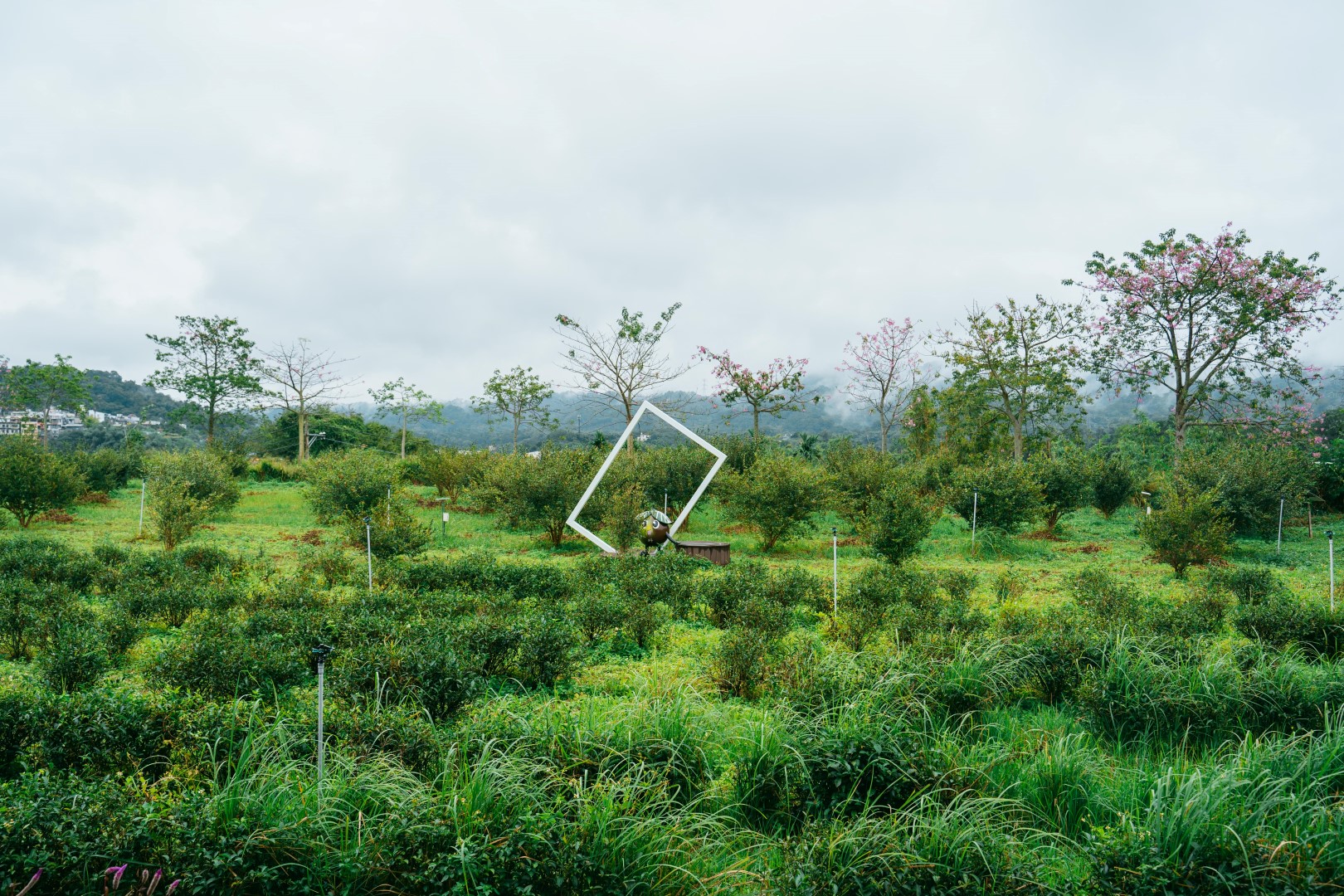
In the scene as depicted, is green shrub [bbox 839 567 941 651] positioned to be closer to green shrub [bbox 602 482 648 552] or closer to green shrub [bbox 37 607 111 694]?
green shrub [bbox 602 482 648 552]

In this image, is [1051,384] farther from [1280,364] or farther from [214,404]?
[214,404]

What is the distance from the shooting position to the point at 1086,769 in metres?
3.76

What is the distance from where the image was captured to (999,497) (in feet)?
49.6

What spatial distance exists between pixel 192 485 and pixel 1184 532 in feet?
65.6

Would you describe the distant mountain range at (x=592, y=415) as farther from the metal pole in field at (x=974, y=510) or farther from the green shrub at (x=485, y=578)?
the green shrub at (x=485, y=578)

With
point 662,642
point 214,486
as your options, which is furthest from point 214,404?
point 662,642

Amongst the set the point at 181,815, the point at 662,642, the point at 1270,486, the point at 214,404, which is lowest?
the point at 662,642

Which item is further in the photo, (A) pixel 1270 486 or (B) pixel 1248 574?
(A) pixel 1270 486

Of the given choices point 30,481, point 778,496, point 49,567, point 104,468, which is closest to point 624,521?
point 778,496

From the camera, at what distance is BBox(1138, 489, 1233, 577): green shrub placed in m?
11.2

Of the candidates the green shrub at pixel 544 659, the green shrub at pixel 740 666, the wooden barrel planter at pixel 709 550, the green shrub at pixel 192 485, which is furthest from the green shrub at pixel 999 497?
the green shrub at pixel 192 485

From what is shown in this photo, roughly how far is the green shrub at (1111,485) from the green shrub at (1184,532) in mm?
7928

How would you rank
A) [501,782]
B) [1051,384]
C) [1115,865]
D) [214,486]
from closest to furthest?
1. [1115,865]
2. [501,782]
3. [214,486]
4. [1051,384]

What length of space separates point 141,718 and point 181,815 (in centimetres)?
151
